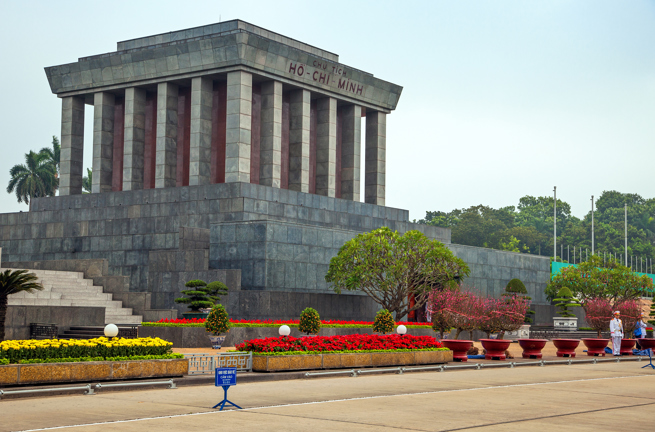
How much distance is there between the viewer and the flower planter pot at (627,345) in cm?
3519

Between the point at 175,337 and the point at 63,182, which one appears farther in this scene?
the point at 63,182

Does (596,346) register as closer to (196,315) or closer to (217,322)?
(217,322)

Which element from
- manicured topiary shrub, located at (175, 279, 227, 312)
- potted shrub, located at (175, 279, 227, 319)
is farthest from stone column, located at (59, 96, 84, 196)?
potted shrub, located at (175, 279, 227, 319)

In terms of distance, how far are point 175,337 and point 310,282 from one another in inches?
429

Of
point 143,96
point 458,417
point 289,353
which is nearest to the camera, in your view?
point 458,417

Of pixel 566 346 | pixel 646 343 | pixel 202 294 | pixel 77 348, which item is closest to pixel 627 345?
pixel 646 343

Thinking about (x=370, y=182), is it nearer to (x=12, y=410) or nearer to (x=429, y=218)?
(x=12, y=410)

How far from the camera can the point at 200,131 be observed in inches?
1874

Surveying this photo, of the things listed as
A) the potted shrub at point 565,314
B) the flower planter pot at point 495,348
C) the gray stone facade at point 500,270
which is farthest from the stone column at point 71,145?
the flower planter pot at point 495,348

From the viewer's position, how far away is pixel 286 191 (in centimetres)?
4647

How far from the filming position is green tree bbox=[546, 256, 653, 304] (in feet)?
176

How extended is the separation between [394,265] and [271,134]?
15.6 metres

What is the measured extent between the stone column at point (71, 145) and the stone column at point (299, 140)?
47.3 ft

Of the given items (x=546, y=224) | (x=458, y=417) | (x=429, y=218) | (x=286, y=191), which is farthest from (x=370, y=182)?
(x=546, y=224)
